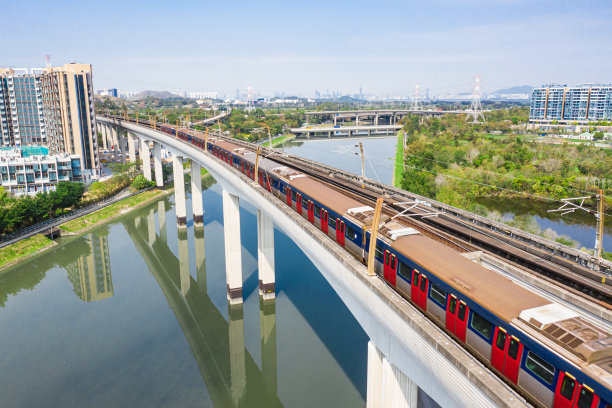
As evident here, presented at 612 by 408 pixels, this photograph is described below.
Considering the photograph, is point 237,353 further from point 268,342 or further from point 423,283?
point 423,283

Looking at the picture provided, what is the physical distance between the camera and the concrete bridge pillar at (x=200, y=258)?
3637 cm

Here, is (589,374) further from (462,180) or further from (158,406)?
(462,180)

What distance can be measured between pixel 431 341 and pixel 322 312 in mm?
19089

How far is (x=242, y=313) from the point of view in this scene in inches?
1207

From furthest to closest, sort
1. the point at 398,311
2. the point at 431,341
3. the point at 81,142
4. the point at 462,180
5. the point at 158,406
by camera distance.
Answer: the point at 81,142 < the point at 462,180 < the point at 158,406 < the point at 398,311 < the point at 431,341

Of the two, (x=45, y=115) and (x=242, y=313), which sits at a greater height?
(x=45, y=115)

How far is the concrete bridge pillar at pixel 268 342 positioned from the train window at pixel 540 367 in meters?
17.1

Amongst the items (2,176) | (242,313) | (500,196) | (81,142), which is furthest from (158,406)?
(81,142)

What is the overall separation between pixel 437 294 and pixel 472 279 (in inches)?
44.1

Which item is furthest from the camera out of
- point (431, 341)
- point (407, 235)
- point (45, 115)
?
point (45, 115)

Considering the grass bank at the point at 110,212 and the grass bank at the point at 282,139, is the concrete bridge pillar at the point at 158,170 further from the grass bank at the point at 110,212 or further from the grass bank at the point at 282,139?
the grass bank at the point at 282,139

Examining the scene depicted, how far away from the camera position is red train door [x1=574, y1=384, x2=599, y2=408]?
298 inches

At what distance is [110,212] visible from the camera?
53.7m

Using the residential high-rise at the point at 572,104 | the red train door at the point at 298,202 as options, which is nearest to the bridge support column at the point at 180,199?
the red train door at the point at 298,202
